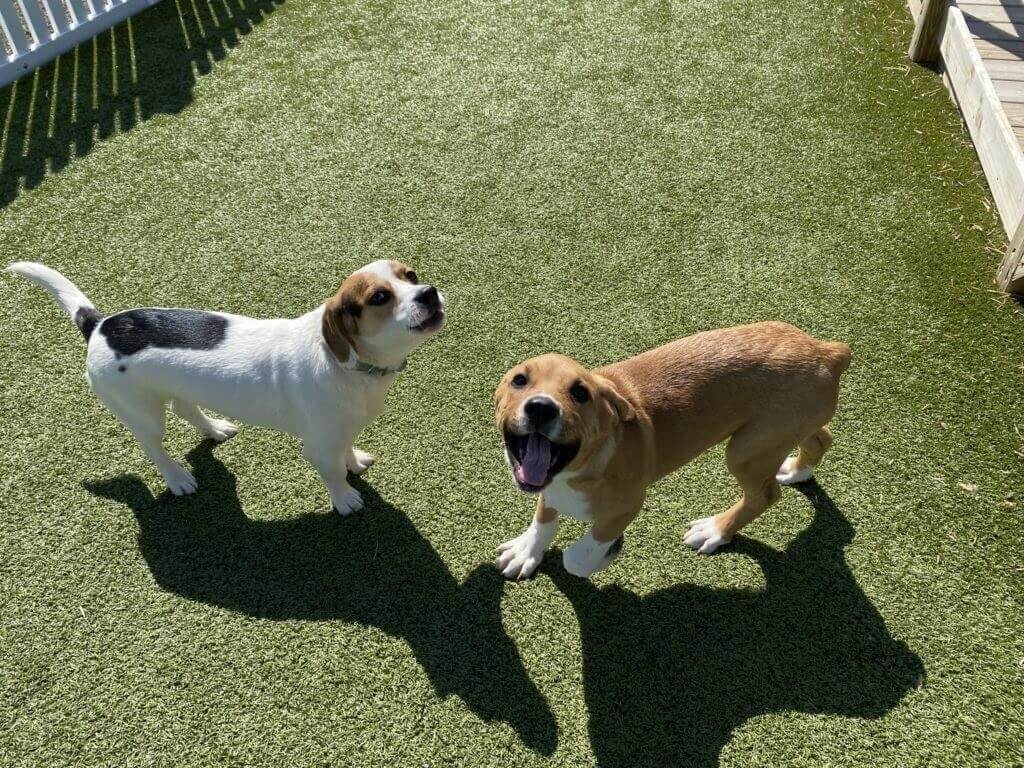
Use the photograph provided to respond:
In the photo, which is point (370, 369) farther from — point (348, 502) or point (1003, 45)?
point (1003, 45)

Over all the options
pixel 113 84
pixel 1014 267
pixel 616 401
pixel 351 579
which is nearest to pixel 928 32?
pixel 1014 267

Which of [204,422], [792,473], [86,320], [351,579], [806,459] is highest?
[86,320]

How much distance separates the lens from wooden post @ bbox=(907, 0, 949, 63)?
6.00 m

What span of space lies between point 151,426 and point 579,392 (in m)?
2.29

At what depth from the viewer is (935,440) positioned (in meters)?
4.00

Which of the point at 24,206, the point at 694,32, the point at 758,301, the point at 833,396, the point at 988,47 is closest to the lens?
the point at 833,396

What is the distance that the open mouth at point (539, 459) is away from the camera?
2.61 metres

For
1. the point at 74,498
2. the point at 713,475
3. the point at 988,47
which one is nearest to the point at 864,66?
the point at 988,47

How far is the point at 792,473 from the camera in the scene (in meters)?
3.78

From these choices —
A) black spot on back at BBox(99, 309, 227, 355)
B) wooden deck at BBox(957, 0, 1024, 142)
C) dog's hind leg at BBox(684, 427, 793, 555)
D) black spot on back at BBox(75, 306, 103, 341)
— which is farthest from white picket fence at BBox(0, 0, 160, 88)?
wooden deck at BBox(957, 0, 1024, 142)

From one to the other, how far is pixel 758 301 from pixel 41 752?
14.8 feet

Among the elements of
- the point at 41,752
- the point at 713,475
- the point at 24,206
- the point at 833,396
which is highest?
the point at 833,396

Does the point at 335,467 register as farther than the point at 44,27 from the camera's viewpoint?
No

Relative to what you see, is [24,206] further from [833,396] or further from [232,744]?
[833,396]
